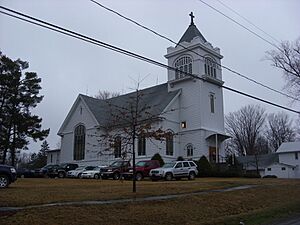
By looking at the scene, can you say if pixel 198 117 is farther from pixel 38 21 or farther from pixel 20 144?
pixel 38 21

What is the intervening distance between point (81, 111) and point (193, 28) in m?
19.4

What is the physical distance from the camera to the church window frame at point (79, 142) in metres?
52.4

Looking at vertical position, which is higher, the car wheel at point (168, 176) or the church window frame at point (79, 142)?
the church window frame at point (79, 142)

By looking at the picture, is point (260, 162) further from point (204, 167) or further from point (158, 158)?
point (158, 158)

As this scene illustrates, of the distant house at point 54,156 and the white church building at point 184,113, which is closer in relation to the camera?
the white church building at point 184,113

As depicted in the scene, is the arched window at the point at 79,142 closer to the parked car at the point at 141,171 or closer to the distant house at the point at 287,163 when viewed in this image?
the parked car at the point at 141,171

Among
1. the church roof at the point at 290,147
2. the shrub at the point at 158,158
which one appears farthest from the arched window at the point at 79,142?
the church roof at the point at 290,147

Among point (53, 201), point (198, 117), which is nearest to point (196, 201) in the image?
point (53, 201)

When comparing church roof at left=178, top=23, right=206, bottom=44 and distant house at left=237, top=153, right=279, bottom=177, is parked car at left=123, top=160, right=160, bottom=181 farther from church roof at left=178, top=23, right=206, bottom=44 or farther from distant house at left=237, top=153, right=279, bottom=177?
distant house at left=237, top=153, right=279, bottom=177

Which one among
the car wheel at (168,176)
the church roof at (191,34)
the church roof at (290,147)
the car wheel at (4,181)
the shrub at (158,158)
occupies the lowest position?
the car wheel at (4,181)

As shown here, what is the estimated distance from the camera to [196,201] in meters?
16.3

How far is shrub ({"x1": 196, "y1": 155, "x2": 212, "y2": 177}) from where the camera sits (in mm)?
39728

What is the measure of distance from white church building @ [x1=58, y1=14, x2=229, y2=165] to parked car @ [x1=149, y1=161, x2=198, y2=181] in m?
10.6

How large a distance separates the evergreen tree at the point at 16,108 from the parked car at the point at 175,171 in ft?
73.9
